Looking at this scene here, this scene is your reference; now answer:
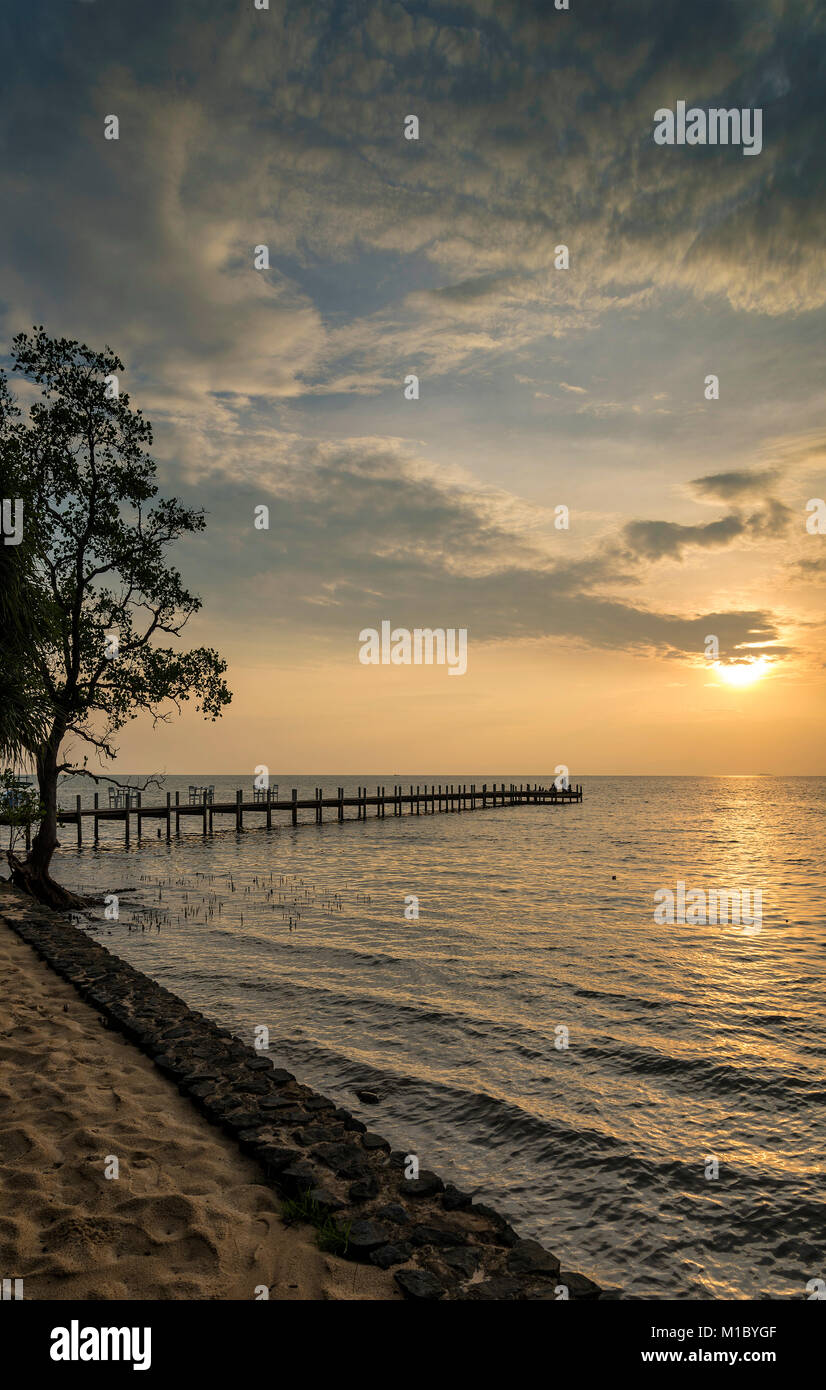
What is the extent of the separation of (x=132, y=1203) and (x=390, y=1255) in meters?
1.97

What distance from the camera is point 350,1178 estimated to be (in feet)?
19.7

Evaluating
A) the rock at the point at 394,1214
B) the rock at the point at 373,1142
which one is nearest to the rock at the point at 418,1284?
the rock at the point at 394,1214

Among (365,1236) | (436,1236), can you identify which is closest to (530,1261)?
(436,1236)

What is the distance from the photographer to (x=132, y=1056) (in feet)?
27.8

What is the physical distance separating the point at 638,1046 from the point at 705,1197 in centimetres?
414

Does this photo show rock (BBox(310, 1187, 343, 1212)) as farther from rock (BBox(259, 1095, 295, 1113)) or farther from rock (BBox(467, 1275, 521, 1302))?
rock (BBox(259, 1095, 295, 1113))

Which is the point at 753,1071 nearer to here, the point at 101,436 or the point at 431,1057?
the point at 431,1057

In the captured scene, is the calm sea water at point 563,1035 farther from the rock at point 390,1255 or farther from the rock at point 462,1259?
the rock at point 390,1255

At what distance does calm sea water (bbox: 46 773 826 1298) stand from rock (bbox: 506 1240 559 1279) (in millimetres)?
1146

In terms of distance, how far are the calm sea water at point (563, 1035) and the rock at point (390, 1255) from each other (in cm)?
205

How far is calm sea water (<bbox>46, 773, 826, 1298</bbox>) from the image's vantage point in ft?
Answer: 22.6

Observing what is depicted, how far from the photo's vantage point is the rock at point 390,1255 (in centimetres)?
482

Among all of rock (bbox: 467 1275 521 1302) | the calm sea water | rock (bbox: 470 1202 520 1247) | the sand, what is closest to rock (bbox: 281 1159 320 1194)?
the sand

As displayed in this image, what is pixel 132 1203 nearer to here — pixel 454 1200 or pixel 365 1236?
pixel 365 1236
